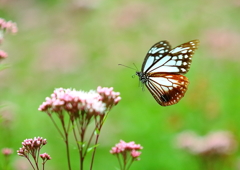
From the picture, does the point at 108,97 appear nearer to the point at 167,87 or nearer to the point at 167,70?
the point at 167,70

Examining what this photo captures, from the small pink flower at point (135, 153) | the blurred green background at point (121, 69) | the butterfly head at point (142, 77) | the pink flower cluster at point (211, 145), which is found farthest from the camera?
the blurred green background at point (121, 69)

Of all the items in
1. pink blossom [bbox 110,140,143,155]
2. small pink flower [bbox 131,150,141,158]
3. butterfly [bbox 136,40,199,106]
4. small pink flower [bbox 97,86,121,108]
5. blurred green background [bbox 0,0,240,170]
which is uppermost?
blurred green background [bbox 0,0,240,170]

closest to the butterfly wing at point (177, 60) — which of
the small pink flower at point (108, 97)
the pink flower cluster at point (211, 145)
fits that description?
the pink flower cluster at point (211, 145)

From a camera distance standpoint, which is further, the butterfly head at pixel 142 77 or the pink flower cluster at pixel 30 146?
the butterfly head at pixel 142 77

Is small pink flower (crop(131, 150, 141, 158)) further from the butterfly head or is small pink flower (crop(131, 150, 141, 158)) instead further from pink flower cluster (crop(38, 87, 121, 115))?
the butterfly head

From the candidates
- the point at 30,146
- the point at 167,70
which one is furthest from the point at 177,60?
the point at 30,146

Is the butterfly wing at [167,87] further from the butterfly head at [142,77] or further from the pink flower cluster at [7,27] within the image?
the pink flower cluster at [7,27]

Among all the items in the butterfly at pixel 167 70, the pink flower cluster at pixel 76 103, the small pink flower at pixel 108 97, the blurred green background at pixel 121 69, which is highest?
the blurred green background at pixel 121 69

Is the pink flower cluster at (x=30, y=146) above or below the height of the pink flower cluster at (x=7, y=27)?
below

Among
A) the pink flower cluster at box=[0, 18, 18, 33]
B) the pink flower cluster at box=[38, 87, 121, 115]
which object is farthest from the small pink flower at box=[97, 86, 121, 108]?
the pink flower cluster at box=[0, 18, 18, 33]
